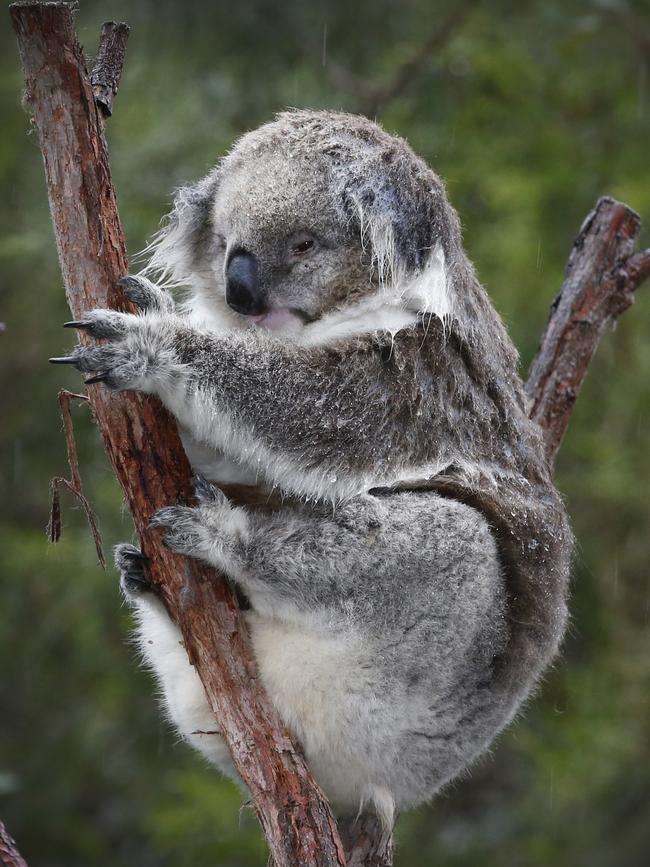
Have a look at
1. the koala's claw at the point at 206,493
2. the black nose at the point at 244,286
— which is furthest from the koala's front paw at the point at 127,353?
the black nose at the point at 244,286

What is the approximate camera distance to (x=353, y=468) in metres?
2.81

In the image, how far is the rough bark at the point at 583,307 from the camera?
4.04 meters

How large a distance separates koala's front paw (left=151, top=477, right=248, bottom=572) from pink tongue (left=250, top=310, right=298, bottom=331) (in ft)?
1.70

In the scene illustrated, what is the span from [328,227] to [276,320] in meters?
0.30

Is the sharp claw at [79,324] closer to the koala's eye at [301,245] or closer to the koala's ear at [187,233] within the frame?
the koala's eye at [301,245]

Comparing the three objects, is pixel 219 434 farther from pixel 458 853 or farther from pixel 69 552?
pixel 458 853

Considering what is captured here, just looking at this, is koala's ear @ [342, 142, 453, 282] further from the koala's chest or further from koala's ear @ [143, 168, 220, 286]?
the koala's chest

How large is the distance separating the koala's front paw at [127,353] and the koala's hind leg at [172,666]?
527mm

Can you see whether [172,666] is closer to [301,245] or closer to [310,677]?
[310,677]

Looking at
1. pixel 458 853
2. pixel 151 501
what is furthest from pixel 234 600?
pixel 458 853

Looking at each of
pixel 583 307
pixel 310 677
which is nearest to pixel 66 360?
pixel 310 677

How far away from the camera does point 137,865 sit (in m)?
7.14

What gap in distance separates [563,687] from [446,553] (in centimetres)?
368

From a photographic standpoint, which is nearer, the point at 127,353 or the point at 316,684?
the point at 127,353
